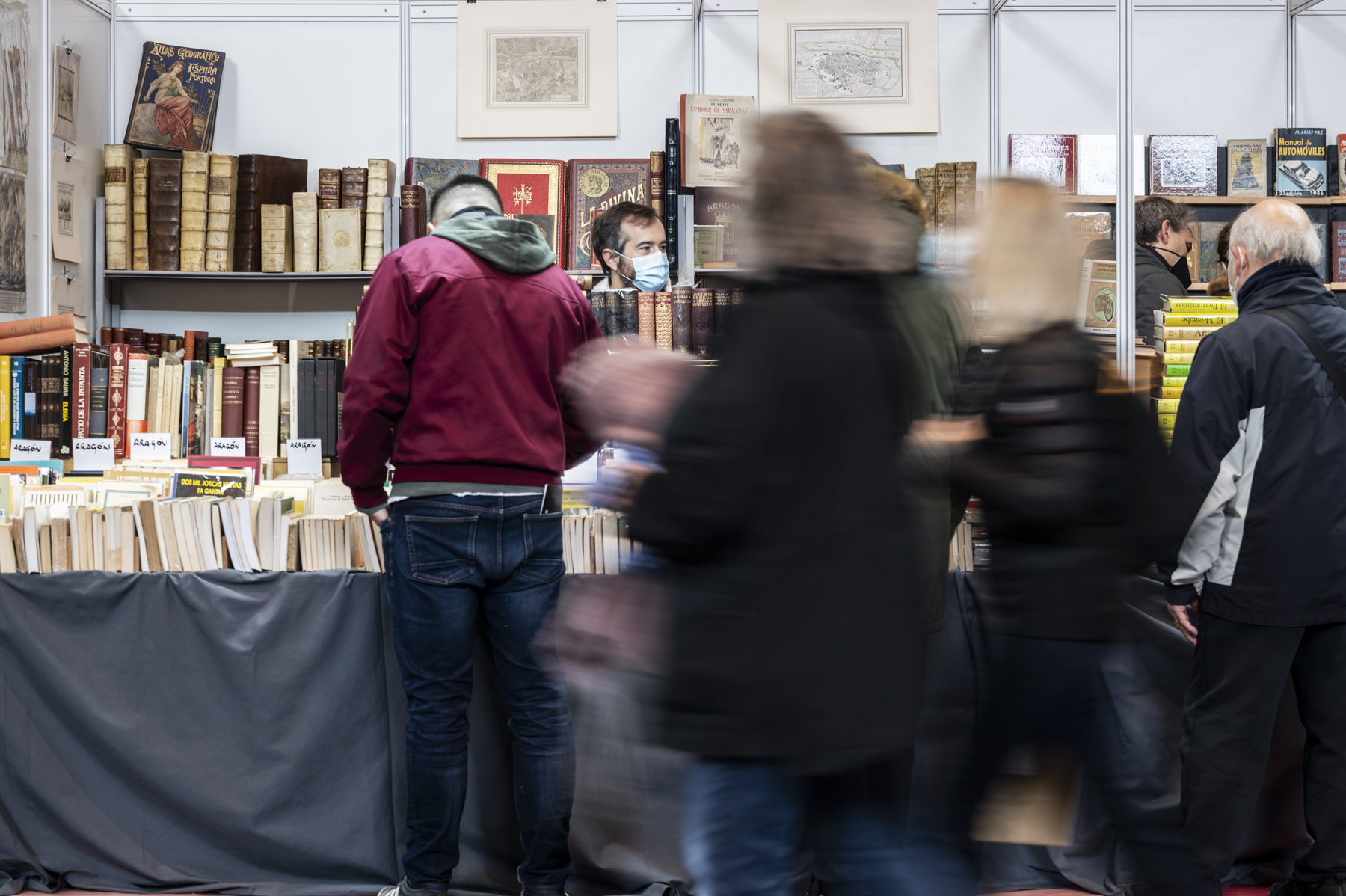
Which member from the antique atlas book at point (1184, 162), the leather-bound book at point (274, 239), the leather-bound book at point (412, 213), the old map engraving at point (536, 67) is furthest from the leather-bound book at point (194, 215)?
the antique atlas book at point (1184, 162)

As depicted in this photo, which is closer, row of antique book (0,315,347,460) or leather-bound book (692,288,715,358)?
row of antique book (0,315,347,460)

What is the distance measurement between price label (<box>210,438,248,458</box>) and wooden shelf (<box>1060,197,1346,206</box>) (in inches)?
129

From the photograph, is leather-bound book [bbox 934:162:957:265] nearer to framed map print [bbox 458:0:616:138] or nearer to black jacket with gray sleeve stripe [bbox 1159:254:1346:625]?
framed map print [bbox 458:0:616:138]

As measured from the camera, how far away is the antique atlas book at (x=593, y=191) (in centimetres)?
432

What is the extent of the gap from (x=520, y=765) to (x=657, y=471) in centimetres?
140

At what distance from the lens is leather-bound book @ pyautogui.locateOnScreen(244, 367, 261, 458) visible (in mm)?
3412

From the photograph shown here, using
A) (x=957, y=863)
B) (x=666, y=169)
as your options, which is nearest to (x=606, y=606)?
(x=957, y=863)

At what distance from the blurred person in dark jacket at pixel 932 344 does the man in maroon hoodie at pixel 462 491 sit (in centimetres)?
82

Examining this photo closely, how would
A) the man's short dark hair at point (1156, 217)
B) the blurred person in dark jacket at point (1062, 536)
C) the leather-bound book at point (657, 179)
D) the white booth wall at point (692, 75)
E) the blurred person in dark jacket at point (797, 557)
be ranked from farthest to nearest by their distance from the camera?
the white booth wall at point (692, 75), the leather-bound book at point (657, 179), the man's short dark hair at point (1156, 217), the blurred person in dark jacket at point (1062, 536), the blurred person in dark jacket at point (797, 557)

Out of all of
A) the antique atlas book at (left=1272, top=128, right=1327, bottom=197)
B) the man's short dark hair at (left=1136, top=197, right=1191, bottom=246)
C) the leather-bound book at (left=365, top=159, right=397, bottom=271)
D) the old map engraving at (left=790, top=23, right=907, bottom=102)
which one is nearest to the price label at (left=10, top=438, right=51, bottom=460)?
the leather-bound book at (left=365, top=159, right=397, bottom=271)

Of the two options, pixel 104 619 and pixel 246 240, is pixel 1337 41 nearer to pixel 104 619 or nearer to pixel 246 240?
pixel 246 240

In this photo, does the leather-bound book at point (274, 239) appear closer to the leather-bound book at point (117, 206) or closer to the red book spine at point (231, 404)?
the leather-bound book at point (117, 206)

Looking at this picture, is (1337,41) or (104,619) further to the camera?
(1337,41)

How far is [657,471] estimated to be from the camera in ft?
3.89
